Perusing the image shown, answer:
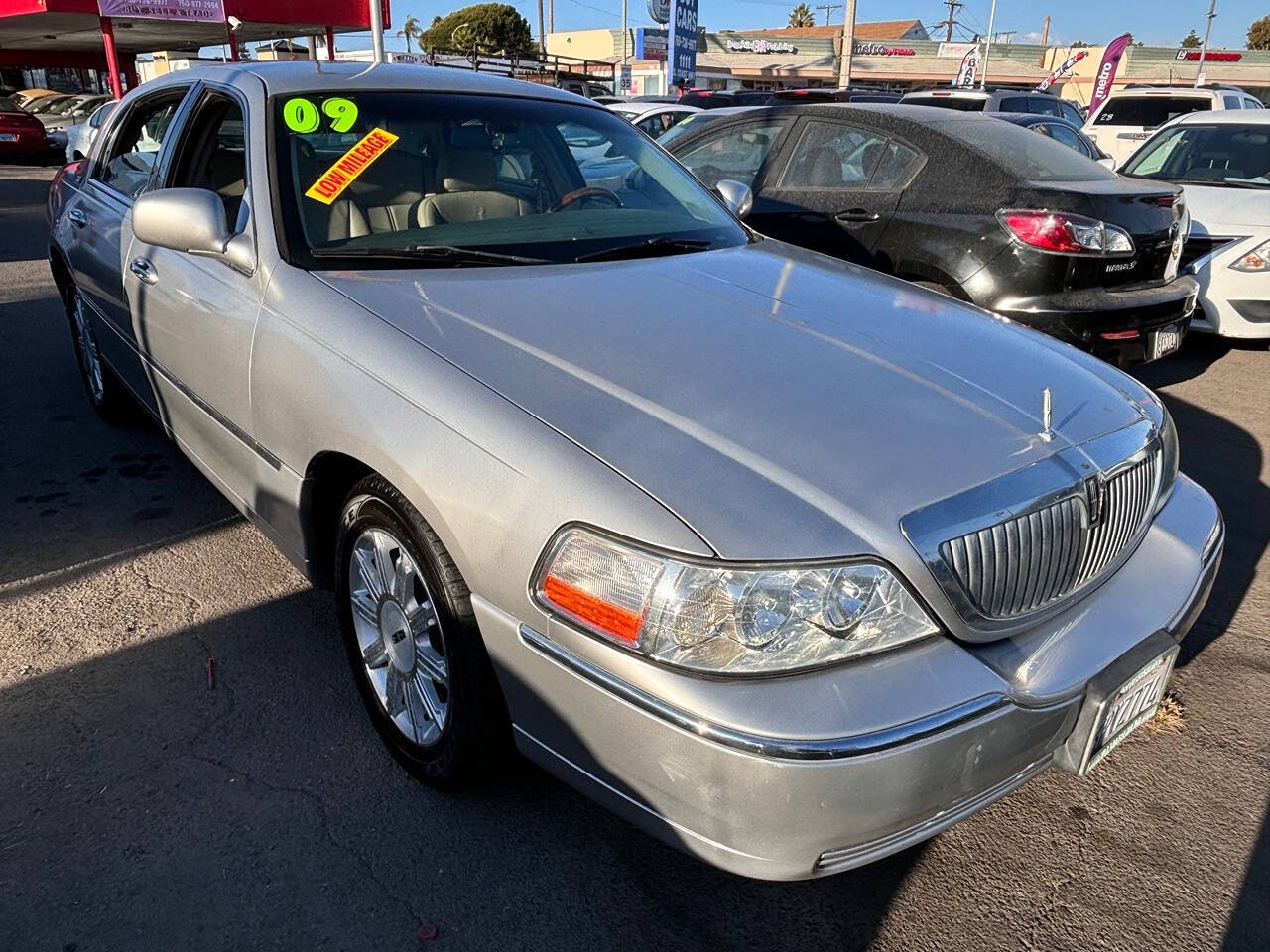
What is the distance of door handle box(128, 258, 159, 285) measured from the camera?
329 cm

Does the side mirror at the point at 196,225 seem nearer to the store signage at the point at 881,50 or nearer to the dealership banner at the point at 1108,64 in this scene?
the dealership banner at the point at 1108,64

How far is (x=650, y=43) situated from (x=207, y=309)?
139ft

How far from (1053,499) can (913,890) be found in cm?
94

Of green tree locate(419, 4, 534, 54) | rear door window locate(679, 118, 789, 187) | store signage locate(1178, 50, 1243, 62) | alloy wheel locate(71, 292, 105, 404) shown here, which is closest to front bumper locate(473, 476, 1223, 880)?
alloy wheel locate(71, 292, 105, 404)

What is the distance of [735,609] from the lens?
1.66 meters

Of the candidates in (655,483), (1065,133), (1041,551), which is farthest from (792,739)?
(1065,133)

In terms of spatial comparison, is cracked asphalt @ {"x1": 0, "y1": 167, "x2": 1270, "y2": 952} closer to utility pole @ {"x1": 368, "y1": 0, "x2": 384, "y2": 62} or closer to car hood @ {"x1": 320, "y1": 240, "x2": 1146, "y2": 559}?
car hood @ {"x1": 320, "y1": 240, "x2": 1146, "y2": 559}

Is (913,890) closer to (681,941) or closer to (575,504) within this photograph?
(681,941)

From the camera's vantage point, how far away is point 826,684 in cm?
166

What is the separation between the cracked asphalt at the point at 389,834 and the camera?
80.4 inches

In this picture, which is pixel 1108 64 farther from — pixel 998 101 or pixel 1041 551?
pixel 1041 551

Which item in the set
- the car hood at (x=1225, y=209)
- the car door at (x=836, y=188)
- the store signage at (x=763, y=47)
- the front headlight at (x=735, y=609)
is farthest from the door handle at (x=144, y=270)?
the store signage at (x=763, y=47)

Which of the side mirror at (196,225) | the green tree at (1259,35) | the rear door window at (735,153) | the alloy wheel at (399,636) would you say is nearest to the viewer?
the alloy wheel at (399,636)

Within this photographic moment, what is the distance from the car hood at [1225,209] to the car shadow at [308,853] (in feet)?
19.6
